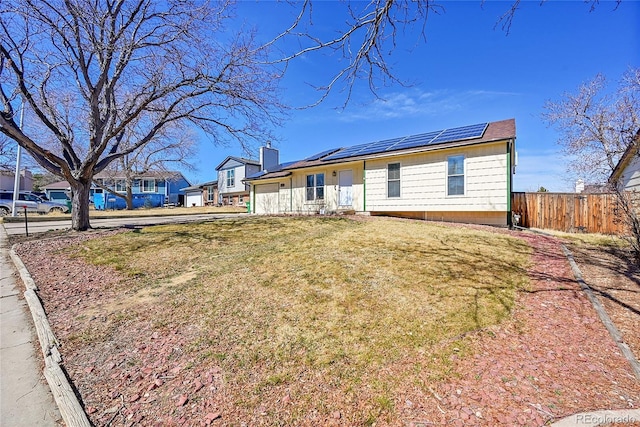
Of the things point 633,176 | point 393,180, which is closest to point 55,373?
point 393,180

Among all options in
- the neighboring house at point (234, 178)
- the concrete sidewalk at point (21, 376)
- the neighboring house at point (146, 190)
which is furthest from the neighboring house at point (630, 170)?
the neighboring house at point (146, 190)

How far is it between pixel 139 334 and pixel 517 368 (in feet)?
13.0

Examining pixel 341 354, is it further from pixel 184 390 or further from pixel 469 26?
pixel 469 26

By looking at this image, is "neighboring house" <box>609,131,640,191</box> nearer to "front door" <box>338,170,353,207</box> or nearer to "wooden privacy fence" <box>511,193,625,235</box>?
"wooden privacy fence" <box>511,193,625,235</box>

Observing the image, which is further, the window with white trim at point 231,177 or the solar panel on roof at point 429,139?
the window with white trim at point 231,177

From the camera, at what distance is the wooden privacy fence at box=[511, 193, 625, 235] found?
1005 cm

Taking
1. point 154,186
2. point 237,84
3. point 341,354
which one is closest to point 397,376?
point 341,354

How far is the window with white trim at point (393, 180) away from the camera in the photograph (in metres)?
11.8

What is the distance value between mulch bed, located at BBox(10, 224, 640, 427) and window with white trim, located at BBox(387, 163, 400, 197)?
27.0 ft

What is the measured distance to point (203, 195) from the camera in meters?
39.4

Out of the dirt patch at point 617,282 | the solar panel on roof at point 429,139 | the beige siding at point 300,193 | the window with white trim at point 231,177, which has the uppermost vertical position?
the window with white trim at point 231,177

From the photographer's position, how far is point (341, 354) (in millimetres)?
2615

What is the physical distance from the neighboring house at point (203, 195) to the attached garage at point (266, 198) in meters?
19.5

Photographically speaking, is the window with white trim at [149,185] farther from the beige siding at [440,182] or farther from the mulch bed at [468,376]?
the mulch bed at [468,376]
